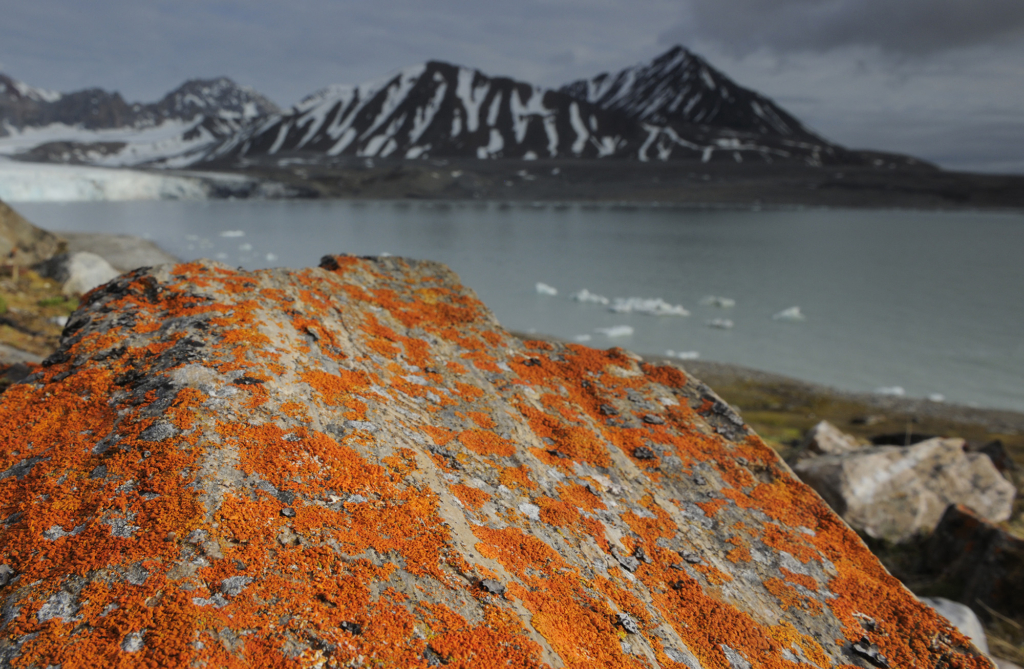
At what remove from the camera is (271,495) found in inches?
115

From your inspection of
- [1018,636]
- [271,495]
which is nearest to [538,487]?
[271,495]

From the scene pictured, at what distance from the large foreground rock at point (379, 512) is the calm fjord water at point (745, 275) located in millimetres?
24197

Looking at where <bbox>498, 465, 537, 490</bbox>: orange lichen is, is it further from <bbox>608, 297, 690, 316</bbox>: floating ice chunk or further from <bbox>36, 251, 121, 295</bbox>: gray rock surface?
<bbox>608, 297, 690, 316</bbox>: floating ice chunk

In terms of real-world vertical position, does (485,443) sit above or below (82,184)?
above

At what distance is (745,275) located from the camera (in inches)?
2047

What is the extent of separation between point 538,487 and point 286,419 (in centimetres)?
178

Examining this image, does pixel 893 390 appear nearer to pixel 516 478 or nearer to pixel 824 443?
pixel 824 443

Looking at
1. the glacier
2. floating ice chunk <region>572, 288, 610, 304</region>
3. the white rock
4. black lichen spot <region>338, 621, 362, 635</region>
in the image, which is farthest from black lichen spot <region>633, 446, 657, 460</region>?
the glacier

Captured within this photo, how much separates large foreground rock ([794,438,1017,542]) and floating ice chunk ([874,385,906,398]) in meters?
17.1

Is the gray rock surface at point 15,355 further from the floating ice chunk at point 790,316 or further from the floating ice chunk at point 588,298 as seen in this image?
the floating ice chunk at point 790,316

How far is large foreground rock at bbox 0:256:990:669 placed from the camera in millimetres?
2389

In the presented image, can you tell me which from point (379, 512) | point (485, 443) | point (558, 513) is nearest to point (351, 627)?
point (379, 512)

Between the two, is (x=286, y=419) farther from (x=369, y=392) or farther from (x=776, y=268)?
(x=776, y=268)

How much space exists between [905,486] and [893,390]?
19.6m
